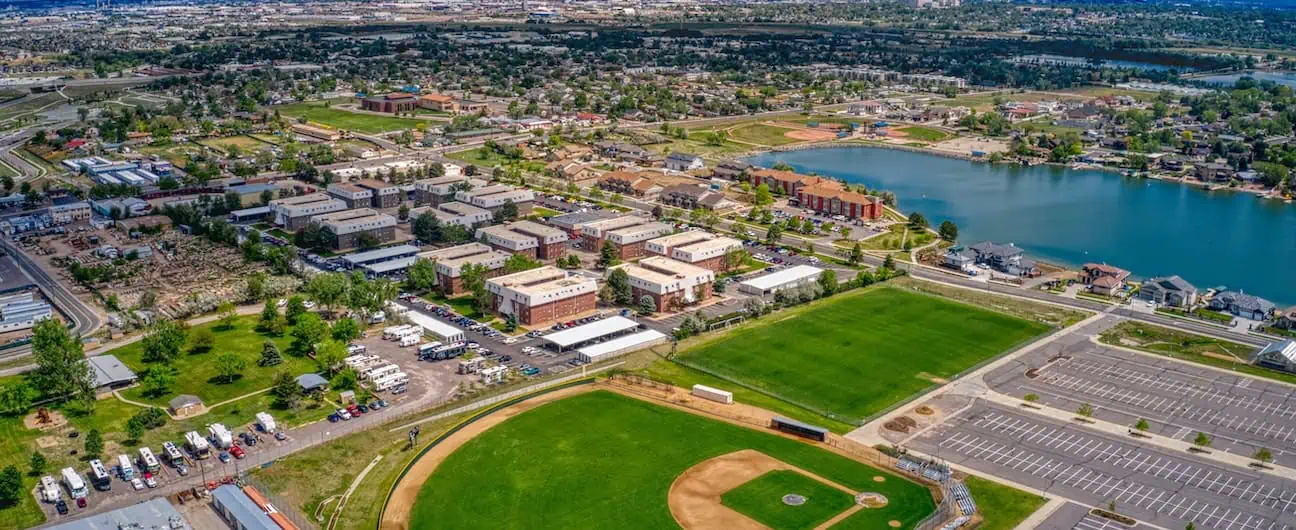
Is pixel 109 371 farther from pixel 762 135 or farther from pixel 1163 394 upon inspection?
pixel 762 135

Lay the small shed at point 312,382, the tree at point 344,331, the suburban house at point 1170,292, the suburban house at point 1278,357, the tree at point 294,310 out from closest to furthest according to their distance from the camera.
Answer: the small shed at point 312,382 < the suburban house at point 1278,357 < the tree at point 344,331 < the tree at point 294,310 < the suburban house at point 1170,292

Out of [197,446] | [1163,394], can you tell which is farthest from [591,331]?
[1163,394]

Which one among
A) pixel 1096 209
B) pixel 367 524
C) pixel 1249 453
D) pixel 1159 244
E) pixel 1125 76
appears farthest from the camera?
pixel 1125 76

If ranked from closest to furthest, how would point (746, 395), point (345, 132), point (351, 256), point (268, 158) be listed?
point (746, 395) → point (351, 256) → point (268, 158) → point (345, 132)

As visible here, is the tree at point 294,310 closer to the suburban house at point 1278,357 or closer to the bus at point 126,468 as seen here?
the bus at point 126,468

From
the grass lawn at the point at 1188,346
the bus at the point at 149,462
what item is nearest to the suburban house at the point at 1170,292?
the grass lawn at the point at 1188,346

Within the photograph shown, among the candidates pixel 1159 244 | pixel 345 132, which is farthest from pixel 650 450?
pixel 345 132

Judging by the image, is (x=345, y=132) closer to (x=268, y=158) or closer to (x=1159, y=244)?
(x=268, y=158)
